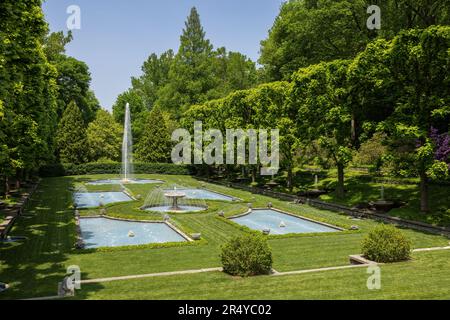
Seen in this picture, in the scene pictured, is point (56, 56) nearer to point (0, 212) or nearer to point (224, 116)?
point (224, 116)

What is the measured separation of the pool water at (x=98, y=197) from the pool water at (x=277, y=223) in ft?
49.2

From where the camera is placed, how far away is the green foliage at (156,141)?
259 ft

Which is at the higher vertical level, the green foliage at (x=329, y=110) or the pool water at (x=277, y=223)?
the green foliage at (x=329, y=110)

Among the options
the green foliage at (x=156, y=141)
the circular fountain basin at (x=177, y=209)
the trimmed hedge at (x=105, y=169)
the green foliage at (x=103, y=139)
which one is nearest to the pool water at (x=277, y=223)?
the circular fountain basin at (x=177, y=209)

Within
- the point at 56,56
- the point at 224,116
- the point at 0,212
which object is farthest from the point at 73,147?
the point at 0,212

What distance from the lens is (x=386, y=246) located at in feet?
54.1

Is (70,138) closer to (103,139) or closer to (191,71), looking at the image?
(103,139)

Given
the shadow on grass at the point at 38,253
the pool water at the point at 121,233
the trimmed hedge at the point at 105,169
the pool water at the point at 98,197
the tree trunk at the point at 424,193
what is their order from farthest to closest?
the trimmed hedge at the point at 105,169 < the pool water at the point at 98,197 < the tree trunk at the point at 424,193 < the pool water at the point at 121,233 < the shadow on grass at the point at 38,253

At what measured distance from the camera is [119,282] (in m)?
14.0

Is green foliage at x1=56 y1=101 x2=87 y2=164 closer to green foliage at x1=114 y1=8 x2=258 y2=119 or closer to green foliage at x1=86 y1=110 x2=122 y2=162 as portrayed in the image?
green foliage at x1=86 y1=110 x2=122 y2=162

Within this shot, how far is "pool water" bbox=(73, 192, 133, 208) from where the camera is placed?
39625 millimetres

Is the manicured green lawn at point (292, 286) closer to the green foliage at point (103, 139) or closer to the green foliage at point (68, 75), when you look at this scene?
the green foliage at point (103, 139)

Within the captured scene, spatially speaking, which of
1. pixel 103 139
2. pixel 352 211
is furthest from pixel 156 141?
pixel 352 211
